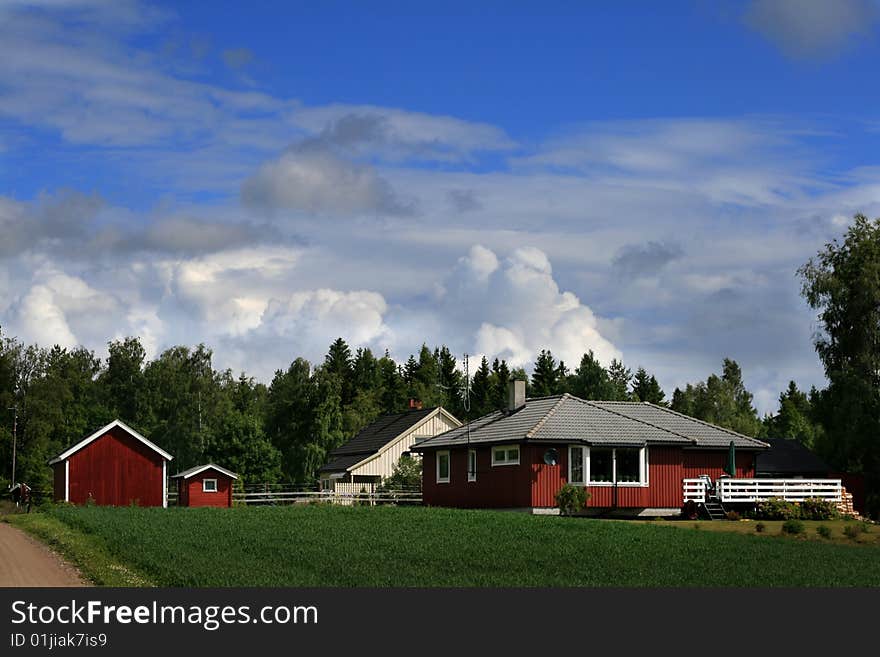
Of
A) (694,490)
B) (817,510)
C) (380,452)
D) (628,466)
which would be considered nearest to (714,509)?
(694,490)

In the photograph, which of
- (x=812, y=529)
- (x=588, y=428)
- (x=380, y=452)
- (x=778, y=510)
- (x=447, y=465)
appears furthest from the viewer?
(x=380, y=452)

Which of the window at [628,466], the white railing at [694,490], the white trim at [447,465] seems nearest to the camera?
the white railing at [694,490]

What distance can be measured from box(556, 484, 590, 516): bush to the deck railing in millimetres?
3949

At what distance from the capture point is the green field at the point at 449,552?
20.6 m

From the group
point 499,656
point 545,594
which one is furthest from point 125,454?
point 499,656

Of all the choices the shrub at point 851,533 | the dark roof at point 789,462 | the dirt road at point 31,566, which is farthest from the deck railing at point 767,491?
the dirt road at point 31,566

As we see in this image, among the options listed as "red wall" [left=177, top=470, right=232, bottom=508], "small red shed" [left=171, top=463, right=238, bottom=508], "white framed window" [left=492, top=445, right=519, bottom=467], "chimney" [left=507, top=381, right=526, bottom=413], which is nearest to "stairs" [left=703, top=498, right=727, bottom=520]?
"white framed window" [left=492, top=445, right=519, bottom=467]

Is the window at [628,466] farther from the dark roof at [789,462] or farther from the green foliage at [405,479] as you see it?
the green foliage at [405,479]

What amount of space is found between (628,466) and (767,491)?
5.69 meters

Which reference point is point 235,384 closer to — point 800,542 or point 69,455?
point 69,455

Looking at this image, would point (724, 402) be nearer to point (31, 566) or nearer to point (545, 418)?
point (545, 418)

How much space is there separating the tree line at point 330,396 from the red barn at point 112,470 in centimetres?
1384

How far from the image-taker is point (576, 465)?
44.9 metres

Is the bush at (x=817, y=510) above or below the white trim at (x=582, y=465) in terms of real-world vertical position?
below
